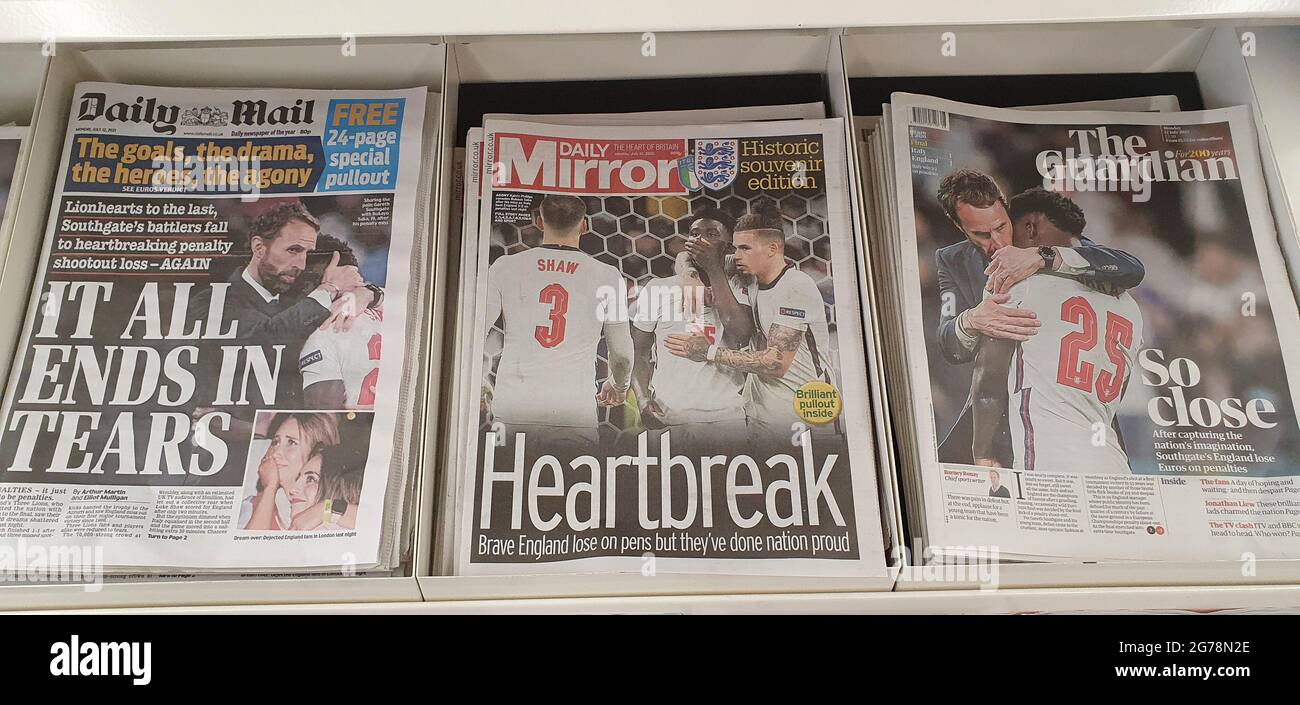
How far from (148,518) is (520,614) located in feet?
1.19

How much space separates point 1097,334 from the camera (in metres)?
0.97

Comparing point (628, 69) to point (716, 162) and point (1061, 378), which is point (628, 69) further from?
point (1061, 378)

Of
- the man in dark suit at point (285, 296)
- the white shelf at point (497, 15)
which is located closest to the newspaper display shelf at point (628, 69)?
the white shelf at point (497, 15)

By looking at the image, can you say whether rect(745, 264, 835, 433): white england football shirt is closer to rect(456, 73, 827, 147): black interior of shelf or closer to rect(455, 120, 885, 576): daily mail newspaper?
rect(455, 120, 885, 576): daily mail newspaper

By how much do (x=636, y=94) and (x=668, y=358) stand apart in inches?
15.9

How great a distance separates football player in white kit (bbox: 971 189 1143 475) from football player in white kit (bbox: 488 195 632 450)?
376mm

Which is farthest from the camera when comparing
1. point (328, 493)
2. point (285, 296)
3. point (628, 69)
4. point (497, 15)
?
point (628, 69)

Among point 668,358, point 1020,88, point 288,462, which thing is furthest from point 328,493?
point 1020,88

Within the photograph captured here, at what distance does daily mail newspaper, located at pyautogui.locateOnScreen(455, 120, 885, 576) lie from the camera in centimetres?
88

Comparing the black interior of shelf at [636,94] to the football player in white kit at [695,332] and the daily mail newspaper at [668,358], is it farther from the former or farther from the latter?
the football player in white kit at [695,332]

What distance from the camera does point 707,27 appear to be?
2.53 ft

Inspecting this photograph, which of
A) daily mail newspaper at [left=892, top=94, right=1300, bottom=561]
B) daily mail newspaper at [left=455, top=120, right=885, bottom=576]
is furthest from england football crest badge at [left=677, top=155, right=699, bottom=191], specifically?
daily mail newspaper at [left=892, top=94, right=1300, bottom=561]
